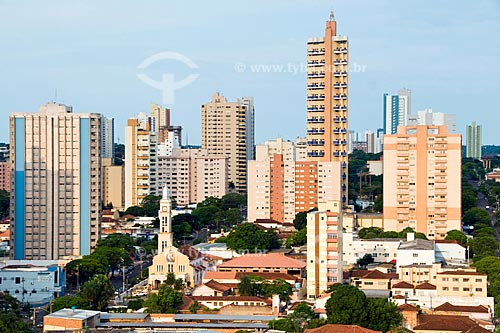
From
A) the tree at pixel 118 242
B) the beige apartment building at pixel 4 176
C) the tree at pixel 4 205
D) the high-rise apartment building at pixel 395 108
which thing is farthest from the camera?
the high-rise apartment building at pixel 395 108

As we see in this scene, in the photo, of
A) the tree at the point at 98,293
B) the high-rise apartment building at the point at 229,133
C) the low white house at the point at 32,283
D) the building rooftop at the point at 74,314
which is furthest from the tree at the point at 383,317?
the high-rise apartment building at the point at 229,133

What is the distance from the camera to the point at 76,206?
81.2 ft

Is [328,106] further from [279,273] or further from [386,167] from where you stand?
[279,273]

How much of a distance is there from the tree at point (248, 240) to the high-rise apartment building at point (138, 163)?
13899 mm

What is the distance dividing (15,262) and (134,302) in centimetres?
521

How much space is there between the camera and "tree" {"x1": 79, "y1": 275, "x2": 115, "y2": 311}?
17.9 m

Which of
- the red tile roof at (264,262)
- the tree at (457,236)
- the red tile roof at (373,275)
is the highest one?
the tree at (457,236)

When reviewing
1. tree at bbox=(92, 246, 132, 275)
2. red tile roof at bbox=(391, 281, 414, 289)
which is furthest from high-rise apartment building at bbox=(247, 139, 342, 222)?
red tile roof at bbox=(391, 281, 414, 289)

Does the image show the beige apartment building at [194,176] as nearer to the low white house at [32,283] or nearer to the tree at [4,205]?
the tree at [4,205]

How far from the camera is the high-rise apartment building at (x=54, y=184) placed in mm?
24641

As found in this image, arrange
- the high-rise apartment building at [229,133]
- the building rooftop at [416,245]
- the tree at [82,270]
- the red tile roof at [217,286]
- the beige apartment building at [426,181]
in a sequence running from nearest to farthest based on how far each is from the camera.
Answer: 1. the red tile roof at [217,286]
2. the building rooftop at [416,245]
3. the tree at [82,270]
4. the beige apartment building at [426,181]
5. the high-rise apartment building at [229,133]

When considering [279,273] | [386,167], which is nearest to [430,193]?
[386,167]

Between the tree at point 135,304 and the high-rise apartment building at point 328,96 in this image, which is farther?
the high-rise apartment building at point 328,96

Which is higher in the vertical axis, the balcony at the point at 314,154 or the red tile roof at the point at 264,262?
the balcony at the point at 314,154
